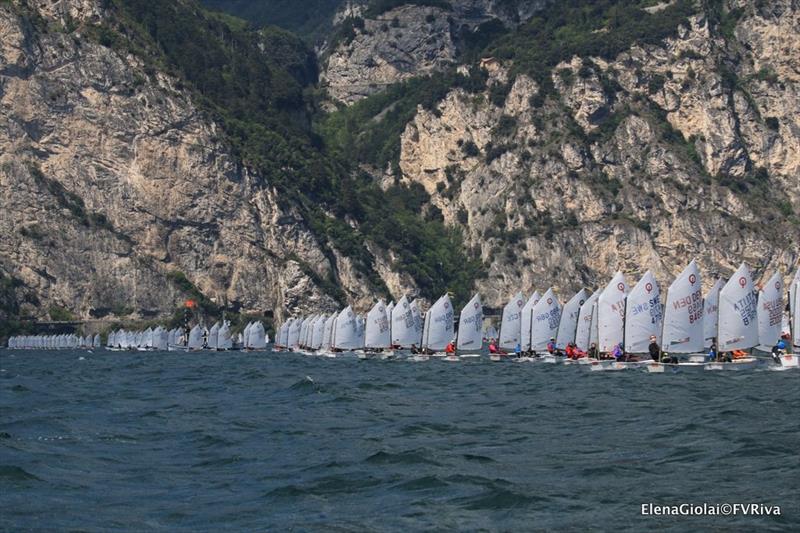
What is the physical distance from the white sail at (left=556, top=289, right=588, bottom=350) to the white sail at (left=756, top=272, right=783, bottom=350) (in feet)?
63.6

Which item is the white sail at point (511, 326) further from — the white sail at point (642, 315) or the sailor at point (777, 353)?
the sailor at point (777, 353)

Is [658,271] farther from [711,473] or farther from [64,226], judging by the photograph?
[711,473]

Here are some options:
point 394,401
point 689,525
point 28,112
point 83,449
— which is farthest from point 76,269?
point 689,525

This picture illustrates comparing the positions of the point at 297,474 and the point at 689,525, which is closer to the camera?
the point at 689,525

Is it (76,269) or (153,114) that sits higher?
(153,114)

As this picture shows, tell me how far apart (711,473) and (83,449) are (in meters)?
16.4

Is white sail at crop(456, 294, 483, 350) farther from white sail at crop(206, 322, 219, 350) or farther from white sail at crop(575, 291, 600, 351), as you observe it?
white sail at crop(206, 322, 219, 350)

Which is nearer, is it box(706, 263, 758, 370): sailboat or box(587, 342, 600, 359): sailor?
box(706, 263, 758, 370): sailboat

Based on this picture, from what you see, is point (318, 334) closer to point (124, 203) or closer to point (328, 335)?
point (328, 335)

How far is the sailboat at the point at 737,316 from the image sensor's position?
66.2 metres

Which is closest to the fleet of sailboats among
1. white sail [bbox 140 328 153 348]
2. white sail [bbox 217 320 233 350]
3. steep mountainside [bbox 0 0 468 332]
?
white sail [bbox 217 320 233 350]

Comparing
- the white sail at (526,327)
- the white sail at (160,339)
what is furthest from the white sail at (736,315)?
the white sail at (160,339)

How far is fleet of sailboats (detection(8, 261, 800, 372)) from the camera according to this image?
66.8 meters

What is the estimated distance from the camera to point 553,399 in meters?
51.1
